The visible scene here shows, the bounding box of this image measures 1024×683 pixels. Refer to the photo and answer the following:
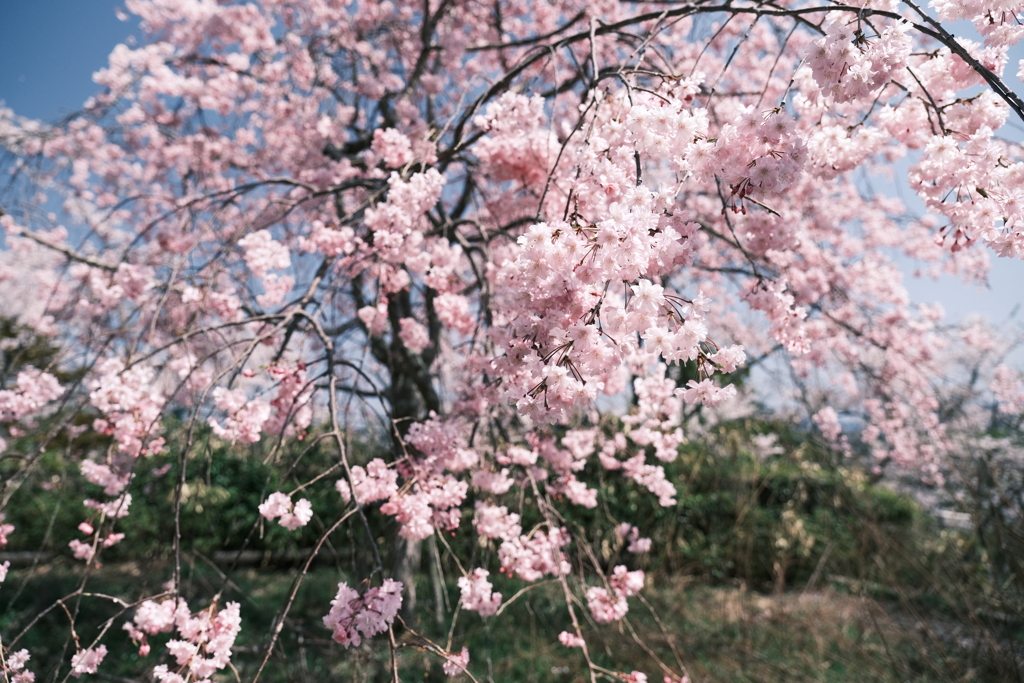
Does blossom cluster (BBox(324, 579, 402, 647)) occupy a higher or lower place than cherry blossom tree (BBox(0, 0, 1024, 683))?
lower

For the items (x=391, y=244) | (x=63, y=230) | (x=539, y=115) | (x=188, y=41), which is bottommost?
(x=391, y=244)

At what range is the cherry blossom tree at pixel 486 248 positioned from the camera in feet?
A: 4.06

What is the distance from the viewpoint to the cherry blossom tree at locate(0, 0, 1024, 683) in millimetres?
1236

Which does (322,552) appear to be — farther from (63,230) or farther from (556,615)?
(63,230)

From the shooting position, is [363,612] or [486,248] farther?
[486,248]

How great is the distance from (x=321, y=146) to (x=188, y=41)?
199 cm

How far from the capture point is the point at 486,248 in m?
2.49

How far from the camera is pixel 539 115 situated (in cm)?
199

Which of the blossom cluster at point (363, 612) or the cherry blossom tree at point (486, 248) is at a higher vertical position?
the cherry blossom tree at point (486, 248)

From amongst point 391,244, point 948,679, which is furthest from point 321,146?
point 948,679

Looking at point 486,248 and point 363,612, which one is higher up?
point 486,248

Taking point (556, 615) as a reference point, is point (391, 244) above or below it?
above

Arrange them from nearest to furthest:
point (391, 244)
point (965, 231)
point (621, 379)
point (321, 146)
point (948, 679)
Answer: point (965, 231) < point (391, 244) < point (948, 679) < point (621, 379) < point (321, 146)

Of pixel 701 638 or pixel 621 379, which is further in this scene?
pixel 701 638
